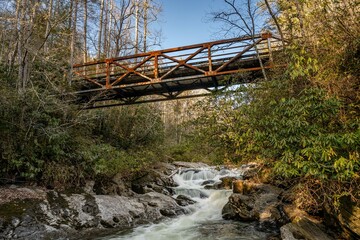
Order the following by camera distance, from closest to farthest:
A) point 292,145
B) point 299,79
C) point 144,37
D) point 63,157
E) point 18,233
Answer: point 292,145 → point 18,233 → point 299,79 → point 63,157 → point 144,37

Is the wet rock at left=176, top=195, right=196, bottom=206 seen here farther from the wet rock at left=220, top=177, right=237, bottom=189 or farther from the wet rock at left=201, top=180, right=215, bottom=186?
the wet rock at left=201, top=180, right=215, bottom=186

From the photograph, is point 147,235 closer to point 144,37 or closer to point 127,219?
point 127,219

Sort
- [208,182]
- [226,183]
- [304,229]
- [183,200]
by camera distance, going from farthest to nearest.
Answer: [208,182] → [226,183] → [183,200] → [304,229]

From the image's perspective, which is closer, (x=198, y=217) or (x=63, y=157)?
(x=63, y=157)

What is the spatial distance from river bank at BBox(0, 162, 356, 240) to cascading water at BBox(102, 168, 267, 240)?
3 cm

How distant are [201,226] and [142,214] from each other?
1.96 m

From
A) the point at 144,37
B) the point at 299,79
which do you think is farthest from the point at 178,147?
the point at 299,79

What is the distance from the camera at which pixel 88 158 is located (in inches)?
357

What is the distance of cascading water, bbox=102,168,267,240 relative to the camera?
714cm

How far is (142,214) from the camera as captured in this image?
8461 millimetres

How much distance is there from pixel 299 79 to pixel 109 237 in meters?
6.25

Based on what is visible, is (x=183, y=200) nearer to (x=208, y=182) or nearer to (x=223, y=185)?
(x=223, y=185)

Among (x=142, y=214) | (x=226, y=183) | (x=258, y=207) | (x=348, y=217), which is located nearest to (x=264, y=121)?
(x=348, y=217)

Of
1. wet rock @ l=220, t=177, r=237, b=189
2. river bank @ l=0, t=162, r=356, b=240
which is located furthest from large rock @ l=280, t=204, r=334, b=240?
wet rock @ l=220, t=177, r=237, b=189
